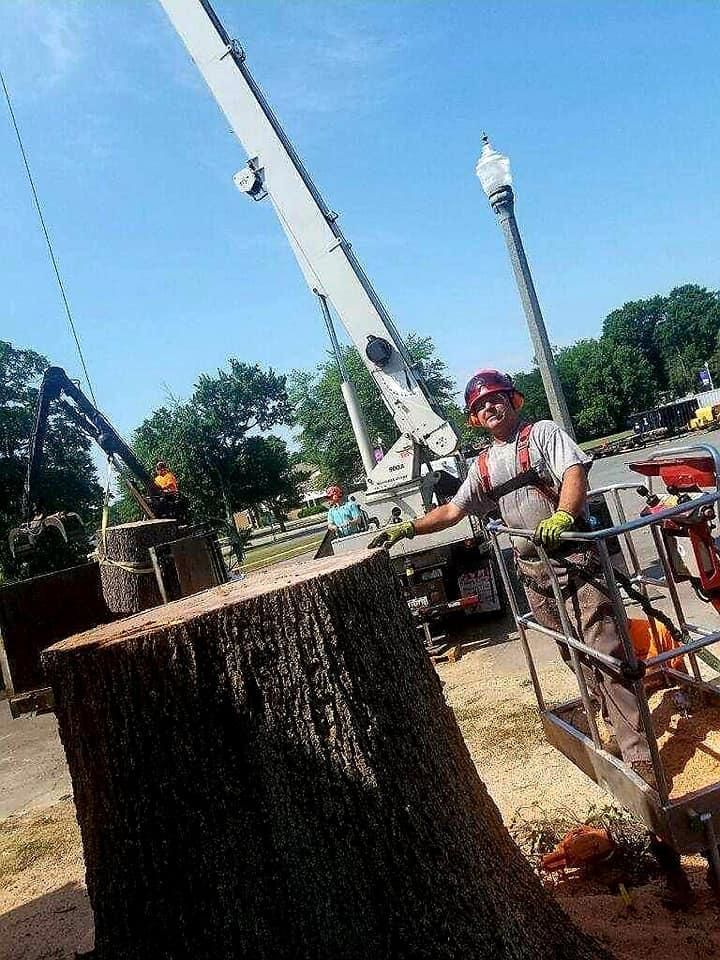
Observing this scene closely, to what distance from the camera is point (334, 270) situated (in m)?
9.10

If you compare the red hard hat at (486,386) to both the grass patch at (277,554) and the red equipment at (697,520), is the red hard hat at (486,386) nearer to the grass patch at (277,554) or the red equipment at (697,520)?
the red equipment at (697,520)

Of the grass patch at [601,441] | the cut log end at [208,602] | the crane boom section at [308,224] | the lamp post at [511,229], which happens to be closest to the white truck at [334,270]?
the crane boom section at [308,224]

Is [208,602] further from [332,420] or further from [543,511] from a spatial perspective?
[332,420]

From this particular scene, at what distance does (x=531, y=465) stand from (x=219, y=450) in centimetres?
3803

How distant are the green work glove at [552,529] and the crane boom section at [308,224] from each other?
6.38 meters

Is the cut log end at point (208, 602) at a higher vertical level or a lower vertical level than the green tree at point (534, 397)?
lower

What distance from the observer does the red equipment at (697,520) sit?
2.65m

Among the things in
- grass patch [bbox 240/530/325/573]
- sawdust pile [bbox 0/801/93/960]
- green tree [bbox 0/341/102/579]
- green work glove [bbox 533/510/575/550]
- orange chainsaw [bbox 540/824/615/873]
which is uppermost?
green tree [bbox 0/341/102/579]

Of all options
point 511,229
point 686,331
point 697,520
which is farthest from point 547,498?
point 686,331

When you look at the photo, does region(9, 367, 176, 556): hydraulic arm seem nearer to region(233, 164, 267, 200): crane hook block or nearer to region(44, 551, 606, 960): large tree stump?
region(233, 164, 267, 200): crane hook block

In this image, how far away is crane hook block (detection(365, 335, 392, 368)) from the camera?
904 cm

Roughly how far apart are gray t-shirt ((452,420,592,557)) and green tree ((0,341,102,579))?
21.0 meters

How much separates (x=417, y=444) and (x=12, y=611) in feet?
17.1

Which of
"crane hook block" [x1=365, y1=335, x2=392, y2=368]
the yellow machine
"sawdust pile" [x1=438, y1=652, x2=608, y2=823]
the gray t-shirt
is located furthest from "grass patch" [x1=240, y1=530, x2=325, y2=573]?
the yellow machine
